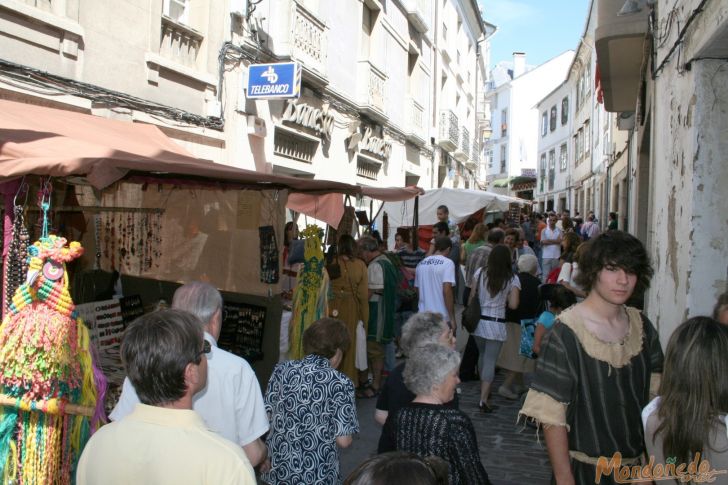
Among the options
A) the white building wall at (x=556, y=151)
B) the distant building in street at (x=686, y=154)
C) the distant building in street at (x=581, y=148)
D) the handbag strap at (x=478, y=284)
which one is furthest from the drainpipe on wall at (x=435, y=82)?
the handbag strap at (x=478, y=284)

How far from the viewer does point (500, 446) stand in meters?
5.81

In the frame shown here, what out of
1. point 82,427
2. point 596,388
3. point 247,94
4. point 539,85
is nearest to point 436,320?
point 596,388

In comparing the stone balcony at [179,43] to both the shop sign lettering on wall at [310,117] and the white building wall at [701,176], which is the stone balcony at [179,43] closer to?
the shop sign lettering on wall at [310,117]

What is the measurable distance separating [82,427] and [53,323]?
2.00 ft

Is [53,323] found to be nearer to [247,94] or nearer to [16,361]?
[16,361]

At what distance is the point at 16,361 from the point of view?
10.9 feet

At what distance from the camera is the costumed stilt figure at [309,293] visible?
629 centimetres

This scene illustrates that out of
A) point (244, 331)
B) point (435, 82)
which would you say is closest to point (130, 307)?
point (244, 331)

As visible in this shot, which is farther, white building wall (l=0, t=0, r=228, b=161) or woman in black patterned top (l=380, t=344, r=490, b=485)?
white building wall (l=0, t=0, r=228, b=161)

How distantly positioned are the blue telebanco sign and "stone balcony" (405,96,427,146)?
10.3 meters

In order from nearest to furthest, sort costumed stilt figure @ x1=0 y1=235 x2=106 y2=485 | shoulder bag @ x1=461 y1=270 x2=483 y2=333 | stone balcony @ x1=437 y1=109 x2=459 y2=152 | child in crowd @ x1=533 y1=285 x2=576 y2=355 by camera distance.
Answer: costumed stilt figure @ x1=0 y1=235 x2=106 y2=485 → child in crowd @ x1=533 y1=285 x2=576 y2=355 → shoulder bag @ x1=461 y1=270 x2=483 y2=333 → stone balcony @ x1=437 y1=109 x2=459 y2=152

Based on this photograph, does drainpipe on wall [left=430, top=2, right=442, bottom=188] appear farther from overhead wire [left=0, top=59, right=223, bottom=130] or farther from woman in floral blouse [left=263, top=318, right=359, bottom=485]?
woman in floral blouse [left=263, top=318, right=359, bottom=485]

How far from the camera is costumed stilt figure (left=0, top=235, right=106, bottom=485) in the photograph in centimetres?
333

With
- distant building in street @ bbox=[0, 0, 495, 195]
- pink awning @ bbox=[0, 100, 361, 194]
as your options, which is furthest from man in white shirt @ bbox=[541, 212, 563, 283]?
pink awning @ bbox=[0, 100, 361, 194]
